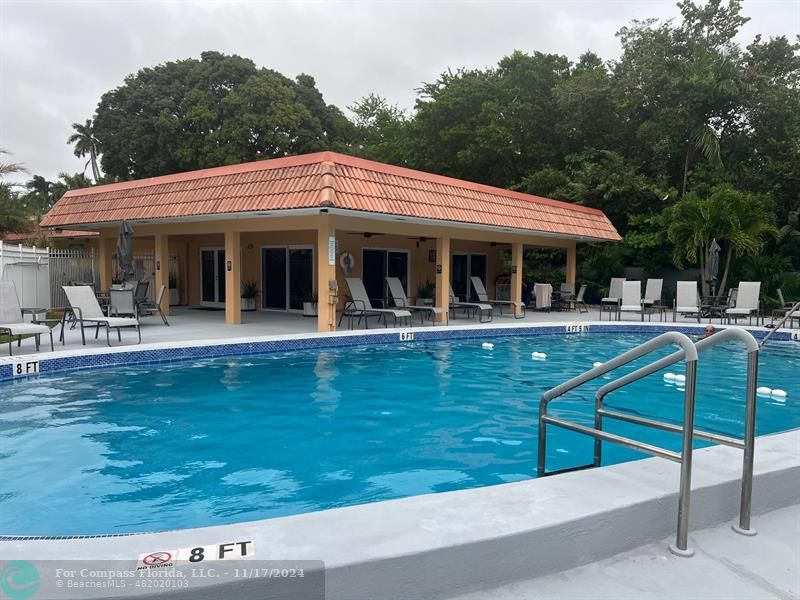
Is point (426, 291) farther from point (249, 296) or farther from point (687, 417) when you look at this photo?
point (687, 417)

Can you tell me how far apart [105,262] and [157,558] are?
1867 centimetres

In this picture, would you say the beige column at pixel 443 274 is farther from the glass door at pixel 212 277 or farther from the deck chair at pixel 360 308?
the glass door at pixel 212 277

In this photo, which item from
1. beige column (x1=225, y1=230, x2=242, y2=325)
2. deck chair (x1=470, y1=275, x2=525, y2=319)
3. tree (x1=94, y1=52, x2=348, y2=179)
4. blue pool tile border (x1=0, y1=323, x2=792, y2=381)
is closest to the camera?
blue pool tile border (x1=0, y1=323, x2=792, y2=381)

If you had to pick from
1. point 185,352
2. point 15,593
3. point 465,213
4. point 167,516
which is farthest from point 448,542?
point 465,213

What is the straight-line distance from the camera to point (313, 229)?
14688 mm

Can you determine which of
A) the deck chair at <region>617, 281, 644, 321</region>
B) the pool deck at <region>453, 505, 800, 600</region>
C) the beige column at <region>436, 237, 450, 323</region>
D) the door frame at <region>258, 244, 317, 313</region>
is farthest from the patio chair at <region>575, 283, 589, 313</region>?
the pool deck at <region>453, 505, 800, 600</region>

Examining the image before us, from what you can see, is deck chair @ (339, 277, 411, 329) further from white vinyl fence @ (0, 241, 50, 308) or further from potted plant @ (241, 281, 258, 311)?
white vinyl fence @ (0, 241, 50, 308)

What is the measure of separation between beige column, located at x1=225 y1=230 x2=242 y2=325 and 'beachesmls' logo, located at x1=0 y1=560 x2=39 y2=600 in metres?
12.2

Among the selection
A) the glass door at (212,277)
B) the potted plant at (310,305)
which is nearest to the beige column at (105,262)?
the glass door at (212,277)

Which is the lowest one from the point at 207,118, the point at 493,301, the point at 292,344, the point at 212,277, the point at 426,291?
the point at 292,344

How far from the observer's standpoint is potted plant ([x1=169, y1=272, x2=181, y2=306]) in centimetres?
1917

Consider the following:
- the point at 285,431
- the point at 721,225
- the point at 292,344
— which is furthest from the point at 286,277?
the point at 721,225

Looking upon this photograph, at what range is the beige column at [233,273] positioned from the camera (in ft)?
45.5

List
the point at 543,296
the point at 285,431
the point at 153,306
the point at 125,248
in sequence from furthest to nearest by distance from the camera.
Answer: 1. the point at 543,296
2. the point at 125,248
3. the point at 153,306
4. the point at 285,431
